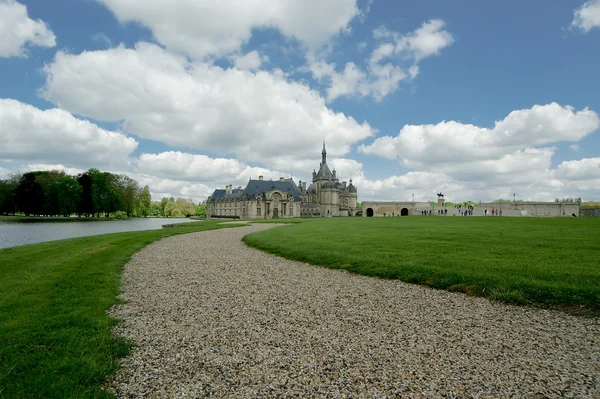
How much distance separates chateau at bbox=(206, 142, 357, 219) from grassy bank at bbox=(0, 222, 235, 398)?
7490 cm

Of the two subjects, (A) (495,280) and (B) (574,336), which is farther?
(A) (495,280)

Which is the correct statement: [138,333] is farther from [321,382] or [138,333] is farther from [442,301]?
[442,301]

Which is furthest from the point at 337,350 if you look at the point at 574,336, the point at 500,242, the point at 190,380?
the point at 500,242

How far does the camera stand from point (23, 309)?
6520 millimetres

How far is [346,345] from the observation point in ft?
16.8

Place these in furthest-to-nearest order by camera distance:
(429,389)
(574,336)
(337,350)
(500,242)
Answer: (500,242) → (574,336) → (337,350) → (429,389)

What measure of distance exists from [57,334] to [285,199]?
82.3 metres

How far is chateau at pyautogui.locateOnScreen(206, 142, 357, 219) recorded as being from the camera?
85250 mm

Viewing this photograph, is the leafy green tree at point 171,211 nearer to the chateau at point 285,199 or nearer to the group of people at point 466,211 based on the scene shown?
the chateau at point 285,199

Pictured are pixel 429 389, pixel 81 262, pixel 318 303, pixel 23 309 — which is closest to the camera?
pixel 429 389

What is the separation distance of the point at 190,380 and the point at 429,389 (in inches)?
117

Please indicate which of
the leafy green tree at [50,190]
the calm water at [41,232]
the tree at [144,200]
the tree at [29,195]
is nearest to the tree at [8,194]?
the tree at [29,195]

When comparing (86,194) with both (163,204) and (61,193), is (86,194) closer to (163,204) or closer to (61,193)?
(61,193)

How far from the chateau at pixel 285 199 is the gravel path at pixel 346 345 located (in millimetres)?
76569
